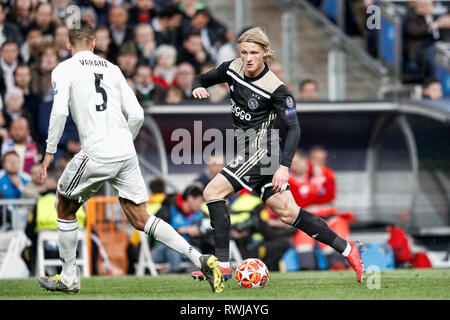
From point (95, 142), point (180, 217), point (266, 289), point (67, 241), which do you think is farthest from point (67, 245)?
point (180, 217)

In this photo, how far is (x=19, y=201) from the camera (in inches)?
520

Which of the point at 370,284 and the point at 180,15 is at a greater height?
the point at 180,15

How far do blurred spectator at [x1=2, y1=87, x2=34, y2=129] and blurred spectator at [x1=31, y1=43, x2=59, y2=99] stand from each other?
0.28 m

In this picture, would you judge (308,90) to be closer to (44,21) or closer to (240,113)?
(44,21)

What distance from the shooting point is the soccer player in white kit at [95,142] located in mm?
7824

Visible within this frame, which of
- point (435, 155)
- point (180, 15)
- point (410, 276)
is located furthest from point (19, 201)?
point (435, 155)

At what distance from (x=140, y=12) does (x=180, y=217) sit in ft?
13.4

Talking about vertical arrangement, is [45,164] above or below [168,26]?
below

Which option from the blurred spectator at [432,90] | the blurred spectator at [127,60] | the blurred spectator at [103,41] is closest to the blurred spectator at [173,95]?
the blurred spectator at [127,60]

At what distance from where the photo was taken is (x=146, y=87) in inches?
576

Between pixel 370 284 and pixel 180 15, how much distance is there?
8.38 metres

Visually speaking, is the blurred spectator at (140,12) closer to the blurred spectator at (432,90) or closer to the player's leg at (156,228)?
the blurred spectator at (432,90)
